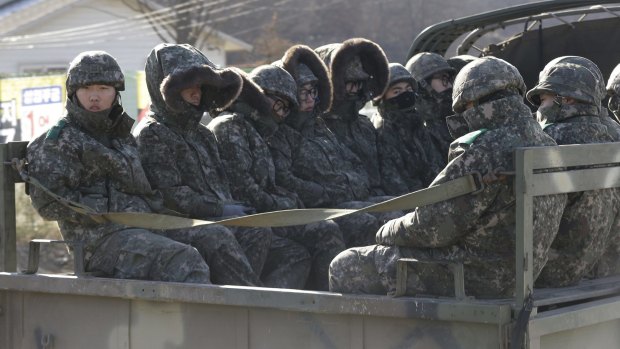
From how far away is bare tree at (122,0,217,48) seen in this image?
26.7 meters

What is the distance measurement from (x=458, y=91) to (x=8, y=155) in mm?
2072

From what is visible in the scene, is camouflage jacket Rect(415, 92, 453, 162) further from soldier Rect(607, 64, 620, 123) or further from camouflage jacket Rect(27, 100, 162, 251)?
camouflage jacket Rect(27, 100, 162, 251)

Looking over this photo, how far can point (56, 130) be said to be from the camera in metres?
5.68

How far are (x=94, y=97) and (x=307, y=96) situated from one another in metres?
2.15

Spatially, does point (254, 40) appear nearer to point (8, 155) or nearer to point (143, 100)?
point (143, 100)

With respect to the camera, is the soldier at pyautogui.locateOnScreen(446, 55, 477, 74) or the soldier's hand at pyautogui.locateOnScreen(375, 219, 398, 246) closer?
the soldier's hand at pyautogui.locateOnScreen(375, 219, 398, 246)

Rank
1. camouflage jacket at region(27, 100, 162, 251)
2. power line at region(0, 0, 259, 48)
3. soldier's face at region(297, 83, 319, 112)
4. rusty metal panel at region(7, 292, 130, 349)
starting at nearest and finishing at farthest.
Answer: rusty metal panel at region(7, 292, 130, 349), camouflage jacket at region(27, 100, 162, 251), soldier's face at region(297, 83, 319, 112), power line at region(0, 0, 259, 48)

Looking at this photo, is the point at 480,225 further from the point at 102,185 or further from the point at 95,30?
the point at 95,30

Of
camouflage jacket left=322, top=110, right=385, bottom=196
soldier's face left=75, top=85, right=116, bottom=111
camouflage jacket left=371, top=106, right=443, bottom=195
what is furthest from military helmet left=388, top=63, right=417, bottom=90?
soldier's face left=75, top=85, right=116, bottom=111

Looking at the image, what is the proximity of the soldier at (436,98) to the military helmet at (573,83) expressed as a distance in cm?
256

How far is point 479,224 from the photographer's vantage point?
4.71 m

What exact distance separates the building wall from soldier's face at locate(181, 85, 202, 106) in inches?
784

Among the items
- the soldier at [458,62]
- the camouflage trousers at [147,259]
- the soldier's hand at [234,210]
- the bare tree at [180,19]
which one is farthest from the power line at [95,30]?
the camouflage trousers at [147,259]

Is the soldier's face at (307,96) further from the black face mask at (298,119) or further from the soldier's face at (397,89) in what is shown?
the soldier's face at (397,89)
